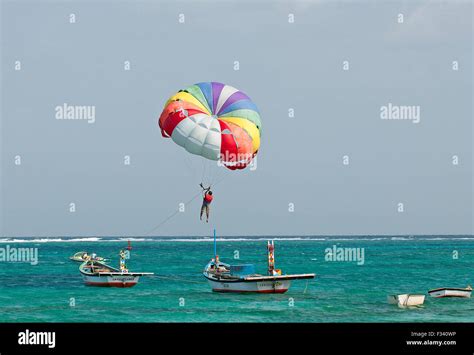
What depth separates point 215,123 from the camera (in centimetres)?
3503

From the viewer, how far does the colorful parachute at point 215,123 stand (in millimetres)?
34656

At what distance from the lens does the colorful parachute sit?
1364 inches

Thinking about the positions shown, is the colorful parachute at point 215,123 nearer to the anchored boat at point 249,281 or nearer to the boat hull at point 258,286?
the anchored boat at point 249,281

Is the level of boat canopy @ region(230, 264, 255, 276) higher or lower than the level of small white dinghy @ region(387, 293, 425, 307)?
higher

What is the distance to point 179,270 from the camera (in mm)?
83875

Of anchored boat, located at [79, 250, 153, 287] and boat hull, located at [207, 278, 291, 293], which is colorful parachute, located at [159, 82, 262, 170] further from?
anchored boat, located at [79, 250, 153, 287]
